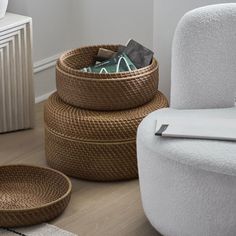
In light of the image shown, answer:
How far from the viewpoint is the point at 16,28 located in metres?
3.28

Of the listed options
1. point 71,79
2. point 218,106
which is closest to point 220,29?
point 218,106

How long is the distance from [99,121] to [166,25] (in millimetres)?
775

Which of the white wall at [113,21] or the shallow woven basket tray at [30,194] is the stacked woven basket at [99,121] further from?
the white wall at [113,21]

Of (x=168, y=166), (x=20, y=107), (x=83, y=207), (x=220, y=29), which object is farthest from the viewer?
(x=20, y=107)

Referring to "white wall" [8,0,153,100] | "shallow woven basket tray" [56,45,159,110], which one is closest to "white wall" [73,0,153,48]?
"white wall" [8,0,153,100]

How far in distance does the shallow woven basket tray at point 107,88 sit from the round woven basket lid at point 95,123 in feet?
0.11

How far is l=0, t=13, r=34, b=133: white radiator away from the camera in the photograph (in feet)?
10.7

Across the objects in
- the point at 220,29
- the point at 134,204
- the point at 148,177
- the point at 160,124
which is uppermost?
the point at 220,29

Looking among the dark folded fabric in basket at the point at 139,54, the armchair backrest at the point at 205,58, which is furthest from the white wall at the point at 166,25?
the armchair backrest at the point at 205,58

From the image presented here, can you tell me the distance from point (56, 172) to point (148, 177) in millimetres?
540

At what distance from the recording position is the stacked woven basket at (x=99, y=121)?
114 inches

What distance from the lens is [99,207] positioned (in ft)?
9.09

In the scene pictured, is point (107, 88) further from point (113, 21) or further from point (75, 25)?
point (75, 25)

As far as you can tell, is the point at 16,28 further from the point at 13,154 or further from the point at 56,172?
the point at 56,172
